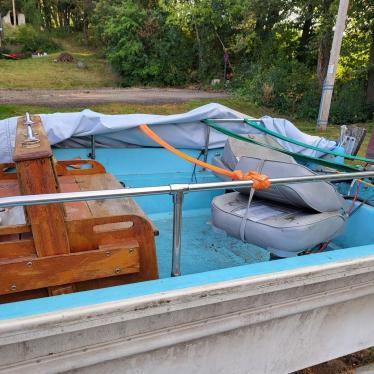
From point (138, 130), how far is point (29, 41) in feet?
82.9

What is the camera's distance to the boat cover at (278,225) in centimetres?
209

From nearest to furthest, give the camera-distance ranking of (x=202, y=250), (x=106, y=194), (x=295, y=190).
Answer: (x=106, y=194)
(x=295, y=190)
(x=202, y=250)

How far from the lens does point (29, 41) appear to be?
25.0 meters

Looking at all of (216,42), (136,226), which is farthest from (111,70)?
(136,226)

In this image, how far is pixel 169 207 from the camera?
3.35 m

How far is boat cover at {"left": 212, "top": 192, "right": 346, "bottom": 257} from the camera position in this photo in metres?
2.09

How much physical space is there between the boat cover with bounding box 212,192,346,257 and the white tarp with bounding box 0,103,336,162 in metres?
1.11

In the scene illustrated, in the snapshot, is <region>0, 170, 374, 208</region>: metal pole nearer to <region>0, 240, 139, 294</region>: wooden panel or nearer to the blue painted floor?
<region>0, 240, 139, 294</region>: wooden panel

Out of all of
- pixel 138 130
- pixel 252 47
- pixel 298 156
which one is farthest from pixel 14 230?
pixel 252 47

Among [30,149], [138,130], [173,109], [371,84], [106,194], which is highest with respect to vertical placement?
[30,149]

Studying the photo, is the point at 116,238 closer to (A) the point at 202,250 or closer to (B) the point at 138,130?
(A) the point at 202,250

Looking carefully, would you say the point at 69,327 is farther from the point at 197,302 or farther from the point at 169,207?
the point at 169,207

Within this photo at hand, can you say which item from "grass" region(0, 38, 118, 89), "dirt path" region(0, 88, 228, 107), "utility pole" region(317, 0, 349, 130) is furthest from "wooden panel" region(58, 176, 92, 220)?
"grass" region(0, 38, 118, 89)

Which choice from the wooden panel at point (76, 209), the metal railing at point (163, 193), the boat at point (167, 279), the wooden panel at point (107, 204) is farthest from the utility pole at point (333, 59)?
the wooden panel at point (76, 209)
